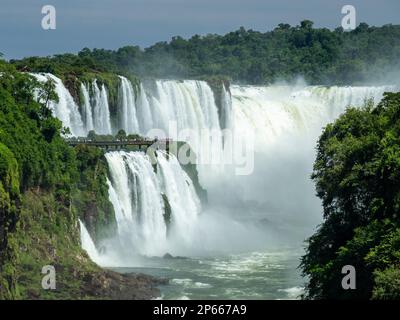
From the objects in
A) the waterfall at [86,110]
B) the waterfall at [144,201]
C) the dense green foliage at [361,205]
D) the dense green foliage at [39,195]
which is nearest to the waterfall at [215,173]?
the waterfall at [144,201]

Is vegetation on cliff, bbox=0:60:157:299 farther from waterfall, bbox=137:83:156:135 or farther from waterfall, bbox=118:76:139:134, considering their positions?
waterfall, bbox=137:83:156:135

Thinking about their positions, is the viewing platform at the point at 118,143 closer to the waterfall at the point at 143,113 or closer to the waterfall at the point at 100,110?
the waterfall at the point at 100,110

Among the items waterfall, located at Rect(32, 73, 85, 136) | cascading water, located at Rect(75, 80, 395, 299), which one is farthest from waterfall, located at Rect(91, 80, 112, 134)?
cascading water, located at Rect(75, 80, 395, 299)

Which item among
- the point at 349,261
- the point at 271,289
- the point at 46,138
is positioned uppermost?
the point at 46,138

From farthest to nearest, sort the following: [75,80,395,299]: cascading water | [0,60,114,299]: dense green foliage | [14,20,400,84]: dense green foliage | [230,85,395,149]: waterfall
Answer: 1. [14,20,400,84]: dense green foliage
2. [230,85,395,149]: waterfall
3. [75,80,395,299]: cascading water
4. [0,60,114,299]: dense green foliage

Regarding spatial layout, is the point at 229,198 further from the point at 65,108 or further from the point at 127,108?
the point at 65,108
